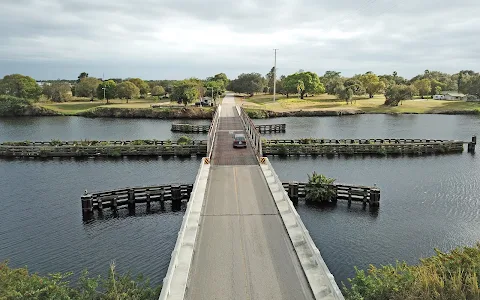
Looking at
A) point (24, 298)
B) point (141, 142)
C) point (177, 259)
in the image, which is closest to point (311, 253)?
point (177, 259)

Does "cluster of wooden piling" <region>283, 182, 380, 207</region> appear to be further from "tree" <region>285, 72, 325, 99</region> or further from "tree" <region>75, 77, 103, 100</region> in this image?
"tree" <region>75, 77, 103, 100</region>

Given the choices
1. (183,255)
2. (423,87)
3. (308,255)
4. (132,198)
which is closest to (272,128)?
(132,198)

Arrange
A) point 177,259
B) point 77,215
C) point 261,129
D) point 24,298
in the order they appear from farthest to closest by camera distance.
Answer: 1. point 261,129
2. point 77,215
3. point 177,259
4. point 24,298

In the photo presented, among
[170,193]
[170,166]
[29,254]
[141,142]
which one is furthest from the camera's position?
[141,142]

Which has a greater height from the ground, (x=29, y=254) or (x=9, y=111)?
(x=9, y=111)

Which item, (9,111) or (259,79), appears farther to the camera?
(259,79)

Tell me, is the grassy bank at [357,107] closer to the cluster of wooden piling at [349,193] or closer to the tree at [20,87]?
the tree at [20,87]

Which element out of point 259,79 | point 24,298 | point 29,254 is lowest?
point 29,254

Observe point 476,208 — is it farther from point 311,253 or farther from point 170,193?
point 170,193
